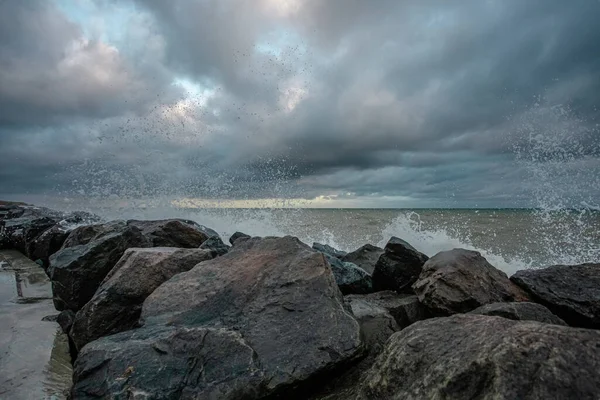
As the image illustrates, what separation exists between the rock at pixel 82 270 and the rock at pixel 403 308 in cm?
387

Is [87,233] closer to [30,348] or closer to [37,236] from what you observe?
[30,348]

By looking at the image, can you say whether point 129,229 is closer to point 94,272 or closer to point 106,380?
point 94,272

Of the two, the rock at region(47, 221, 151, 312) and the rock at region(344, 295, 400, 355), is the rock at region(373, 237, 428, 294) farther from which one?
the rock at region(47, 221, 151, 312)

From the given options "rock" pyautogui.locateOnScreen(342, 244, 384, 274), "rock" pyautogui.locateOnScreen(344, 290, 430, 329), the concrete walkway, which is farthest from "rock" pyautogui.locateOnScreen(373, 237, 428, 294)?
the concrete walkway

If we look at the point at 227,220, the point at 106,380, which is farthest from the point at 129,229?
the point at 227,220

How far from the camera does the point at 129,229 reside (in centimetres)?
634

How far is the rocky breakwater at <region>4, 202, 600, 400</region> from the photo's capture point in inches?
86.9

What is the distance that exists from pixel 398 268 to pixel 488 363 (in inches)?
151

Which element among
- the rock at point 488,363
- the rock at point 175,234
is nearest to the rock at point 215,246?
the rock at point 175,234

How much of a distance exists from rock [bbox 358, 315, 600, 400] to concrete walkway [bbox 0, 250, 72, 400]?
3222 millimetres

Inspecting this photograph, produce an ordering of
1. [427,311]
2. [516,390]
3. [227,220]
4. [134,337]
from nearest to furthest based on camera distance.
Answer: [516,390] < [134,337] < [427,311] < [227,220]

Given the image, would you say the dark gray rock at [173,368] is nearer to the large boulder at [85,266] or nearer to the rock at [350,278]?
the large boulder at [85,266]

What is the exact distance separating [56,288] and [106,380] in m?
3.67

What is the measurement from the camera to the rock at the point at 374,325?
3.64 metres
